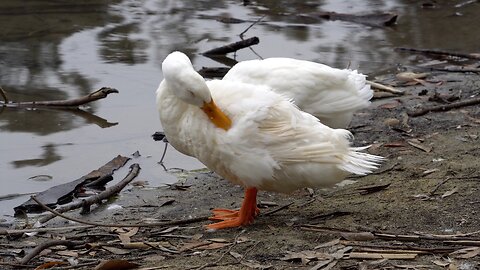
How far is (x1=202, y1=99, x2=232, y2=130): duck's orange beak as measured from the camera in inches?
208

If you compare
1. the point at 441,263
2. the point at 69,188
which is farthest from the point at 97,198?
the point at 441,263

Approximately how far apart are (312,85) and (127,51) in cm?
480

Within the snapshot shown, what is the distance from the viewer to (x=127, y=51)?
10906 mm

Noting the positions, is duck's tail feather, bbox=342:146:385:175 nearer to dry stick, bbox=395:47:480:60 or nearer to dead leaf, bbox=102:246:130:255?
dead leaf, bbox=102:246:130:255

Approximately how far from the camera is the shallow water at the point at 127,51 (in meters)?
7.71

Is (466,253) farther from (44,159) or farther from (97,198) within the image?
(44,159)

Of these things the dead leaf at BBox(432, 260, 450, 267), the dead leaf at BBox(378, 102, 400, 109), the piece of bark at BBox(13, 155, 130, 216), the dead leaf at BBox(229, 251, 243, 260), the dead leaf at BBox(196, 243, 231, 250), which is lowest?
the dead leaf at BBox(378, 102, 400, 109)

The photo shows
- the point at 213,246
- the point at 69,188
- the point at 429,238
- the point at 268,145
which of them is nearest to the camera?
the point at 429,238

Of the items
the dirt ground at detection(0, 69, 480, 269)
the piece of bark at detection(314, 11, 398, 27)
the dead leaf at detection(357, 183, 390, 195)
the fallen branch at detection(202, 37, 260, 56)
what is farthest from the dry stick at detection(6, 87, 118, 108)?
the piece of bark at detection(314, 11, 398, 27)

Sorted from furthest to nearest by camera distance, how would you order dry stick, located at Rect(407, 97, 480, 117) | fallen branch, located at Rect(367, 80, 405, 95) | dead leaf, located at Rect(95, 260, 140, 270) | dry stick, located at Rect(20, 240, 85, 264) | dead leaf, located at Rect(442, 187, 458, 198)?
fallen branch, located at Rect(367, 80, 405, 95)
dry stick, located at Rect(407, 97, 480, 117)
dead leaf, located at Rect(442, 187, 458, 198)
dry stick, located at Rect(20, 240, 85, 264)
dead leaf, located at Rect(95, 260, 140, 270)

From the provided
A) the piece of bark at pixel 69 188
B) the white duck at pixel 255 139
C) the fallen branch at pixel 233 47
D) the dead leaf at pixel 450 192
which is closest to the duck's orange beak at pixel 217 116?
the white duck at pixel 255 139

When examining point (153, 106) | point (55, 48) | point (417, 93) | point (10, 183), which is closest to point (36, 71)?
point (55, 48)

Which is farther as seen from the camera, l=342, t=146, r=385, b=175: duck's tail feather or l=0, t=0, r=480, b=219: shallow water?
l=0, t=0, r=480, b=219: shallow water

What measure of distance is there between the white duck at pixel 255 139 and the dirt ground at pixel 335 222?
30 cm
